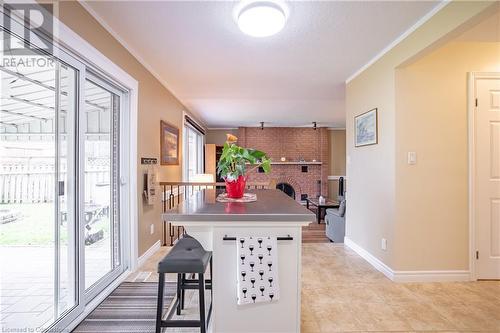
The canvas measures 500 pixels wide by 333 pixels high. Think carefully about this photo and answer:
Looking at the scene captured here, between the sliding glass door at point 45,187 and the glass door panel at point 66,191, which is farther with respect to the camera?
the glass door panel at point 66,191

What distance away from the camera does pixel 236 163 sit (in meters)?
1.94

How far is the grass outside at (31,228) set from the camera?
1532 millimetres

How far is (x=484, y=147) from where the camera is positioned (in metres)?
2.60

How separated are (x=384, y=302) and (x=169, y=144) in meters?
3.40

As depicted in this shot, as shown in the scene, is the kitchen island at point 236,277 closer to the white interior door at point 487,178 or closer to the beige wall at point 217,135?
the white interior door at point 487,178

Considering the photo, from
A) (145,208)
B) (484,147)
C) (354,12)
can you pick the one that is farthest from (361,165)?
(145,208)

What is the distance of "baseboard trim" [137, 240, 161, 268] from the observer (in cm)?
294

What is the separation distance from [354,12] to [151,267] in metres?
3.13

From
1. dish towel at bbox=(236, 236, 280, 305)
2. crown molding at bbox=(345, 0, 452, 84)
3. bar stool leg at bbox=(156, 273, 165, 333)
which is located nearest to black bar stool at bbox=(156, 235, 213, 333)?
bar stool leg at bbox=(156, 273, 165, 333)

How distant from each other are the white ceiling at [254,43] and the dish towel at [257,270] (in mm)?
1718

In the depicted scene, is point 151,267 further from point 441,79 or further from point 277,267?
point 441,79

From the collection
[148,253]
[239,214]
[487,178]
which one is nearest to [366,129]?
[487,178]

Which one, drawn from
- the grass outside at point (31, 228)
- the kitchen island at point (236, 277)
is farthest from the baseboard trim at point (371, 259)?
the grass outside at point (31, 228)

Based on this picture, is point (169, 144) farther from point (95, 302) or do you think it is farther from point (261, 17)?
point (261, 17)
